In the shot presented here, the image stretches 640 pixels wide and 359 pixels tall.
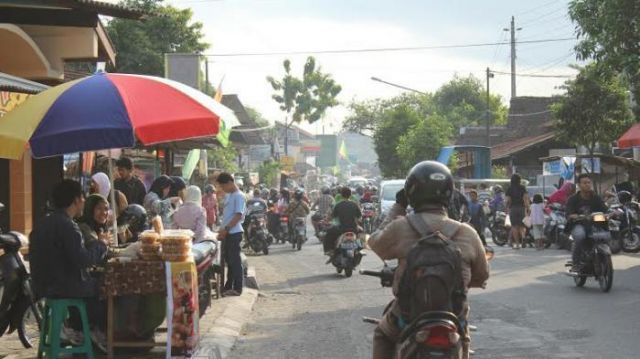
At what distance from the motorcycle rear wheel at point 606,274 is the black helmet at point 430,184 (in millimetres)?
8232

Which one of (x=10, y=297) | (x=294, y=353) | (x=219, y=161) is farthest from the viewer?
(x=219, y=161)

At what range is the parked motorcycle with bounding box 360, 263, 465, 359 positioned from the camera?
13.0 feet

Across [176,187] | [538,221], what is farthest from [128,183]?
[538,221]

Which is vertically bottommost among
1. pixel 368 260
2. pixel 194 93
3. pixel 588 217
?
pixel 368 260

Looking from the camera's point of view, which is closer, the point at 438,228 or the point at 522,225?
the point at 438,228

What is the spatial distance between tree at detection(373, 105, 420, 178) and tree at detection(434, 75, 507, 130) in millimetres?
18410

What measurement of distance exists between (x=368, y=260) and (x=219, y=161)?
2964 centimetres

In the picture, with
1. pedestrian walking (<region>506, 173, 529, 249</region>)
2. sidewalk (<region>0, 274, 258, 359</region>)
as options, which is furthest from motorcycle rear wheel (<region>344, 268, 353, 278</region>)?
pedestrian walking (<region>506, 173, 529, 249</region>)

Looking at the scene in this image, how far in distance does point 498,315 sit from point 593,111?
2072 cm

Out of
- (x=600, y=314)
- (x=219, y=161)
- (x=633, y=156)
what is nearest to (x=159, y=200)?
(x=600, y=314)

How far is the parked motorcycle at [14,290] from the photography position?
25.7 feet

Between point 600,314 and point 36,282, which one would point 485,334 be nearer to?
point 600,314

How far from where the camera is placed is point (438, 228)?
4.49 meters

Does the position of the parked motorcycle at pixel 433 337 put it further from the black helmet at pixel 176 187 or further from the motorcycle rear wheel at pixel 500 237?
the motorcycle rear wheel at pixel 500 237
